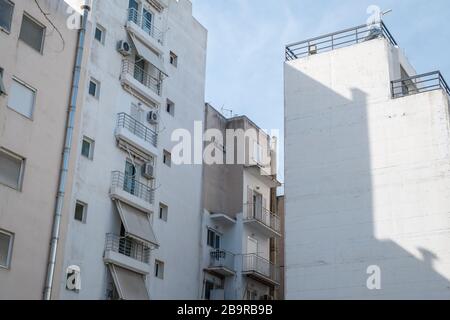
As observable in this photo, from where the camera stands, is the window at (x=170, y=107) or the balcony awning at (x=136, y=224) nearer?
the balcony awning at (x=136, y=224)

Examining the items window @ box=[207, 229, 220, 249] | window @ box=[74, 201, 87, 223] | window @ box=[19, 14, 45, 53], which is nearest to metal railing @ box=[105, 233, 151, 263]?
window @ box=[74, 201, 87, 223]

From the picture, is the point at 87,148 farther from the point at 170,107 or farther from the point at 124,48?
the point at 170,107

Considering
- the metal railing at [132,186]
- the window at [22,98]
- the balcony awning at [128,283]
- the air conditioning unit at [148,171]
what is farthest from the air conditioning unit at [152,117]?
the window at [22,98]

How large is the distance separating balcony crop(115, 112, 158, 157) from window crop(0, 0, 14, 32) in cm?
841

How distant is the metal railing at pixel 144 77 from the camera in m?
38.2

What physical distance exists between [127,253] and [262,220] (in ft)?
38.4

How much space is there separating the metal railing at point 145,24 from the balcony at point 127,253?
11703mm

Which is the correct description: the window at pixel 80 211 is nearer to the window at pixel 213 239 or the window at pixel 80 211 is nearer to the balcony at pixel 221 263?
the balcony at pixel 221 263

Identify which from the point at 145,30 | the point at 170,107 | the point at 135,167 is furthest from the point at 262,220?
the point at 145,30

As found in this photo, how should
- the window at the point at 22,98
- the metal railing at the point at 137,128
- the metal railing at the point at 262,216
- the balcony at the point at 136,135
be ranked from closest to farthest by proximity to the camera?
the window at the point at 22,98 → the balcony at the point at 136,135 → the metal railing at the point at 137,128 → the metal railing at the point at 262,216

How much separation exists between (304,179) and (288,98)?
14.2 feet

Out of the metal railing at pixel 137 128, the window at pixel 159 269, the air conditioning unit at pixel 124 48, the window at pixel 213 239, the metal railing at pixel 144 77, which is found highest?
the air conditioning unit at pixel 124 48
